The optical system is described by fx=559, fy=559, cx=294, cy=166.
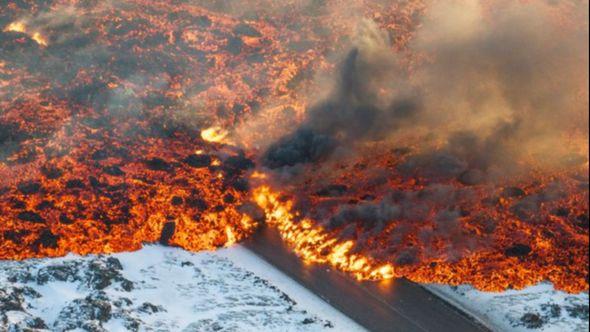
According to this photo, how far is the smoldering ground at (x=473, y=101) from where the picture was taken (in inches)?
1347

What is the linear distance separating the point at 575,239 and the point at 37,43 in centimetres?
3819

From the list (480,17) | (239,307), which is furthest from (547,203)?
(239,307)

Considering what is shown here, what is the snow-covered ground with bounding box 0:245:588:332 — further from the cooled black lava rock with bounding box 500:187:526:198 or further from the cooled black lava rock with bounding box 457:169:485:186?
the cooled black lava rock with bounding box 457:169:485:186

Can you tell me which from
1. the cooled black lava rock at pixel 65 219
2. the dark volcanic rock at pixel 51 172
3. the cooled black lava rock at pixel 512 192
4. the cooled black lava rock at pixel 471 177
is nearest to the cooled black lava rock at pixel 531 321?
the cooled black lava rock at pixel 512 192

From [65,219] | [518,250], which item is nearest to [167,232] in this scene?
[65,219]

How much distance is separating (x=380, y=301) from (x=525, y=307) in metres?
6.97

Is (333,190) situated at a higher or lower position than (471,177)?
lower

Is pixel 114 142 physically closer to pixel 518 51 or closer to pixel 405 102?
pixel 405 102

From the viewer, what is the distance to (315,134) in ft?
116

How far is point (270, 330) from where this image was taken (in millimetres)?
24859

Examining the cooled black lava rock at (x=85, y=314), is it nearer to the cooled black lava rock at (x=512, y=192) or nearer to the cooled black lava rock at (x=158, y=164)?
the cooled black lava rock at (x=158, y=164)

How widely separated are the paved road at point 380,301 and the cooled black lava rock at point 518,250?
184 inches

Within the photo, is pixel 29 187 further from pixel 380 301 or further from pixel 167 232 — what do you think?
pixel 380 301

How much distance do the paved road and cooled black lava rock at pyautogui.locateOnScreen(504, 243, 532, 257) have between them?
15.3 ft
